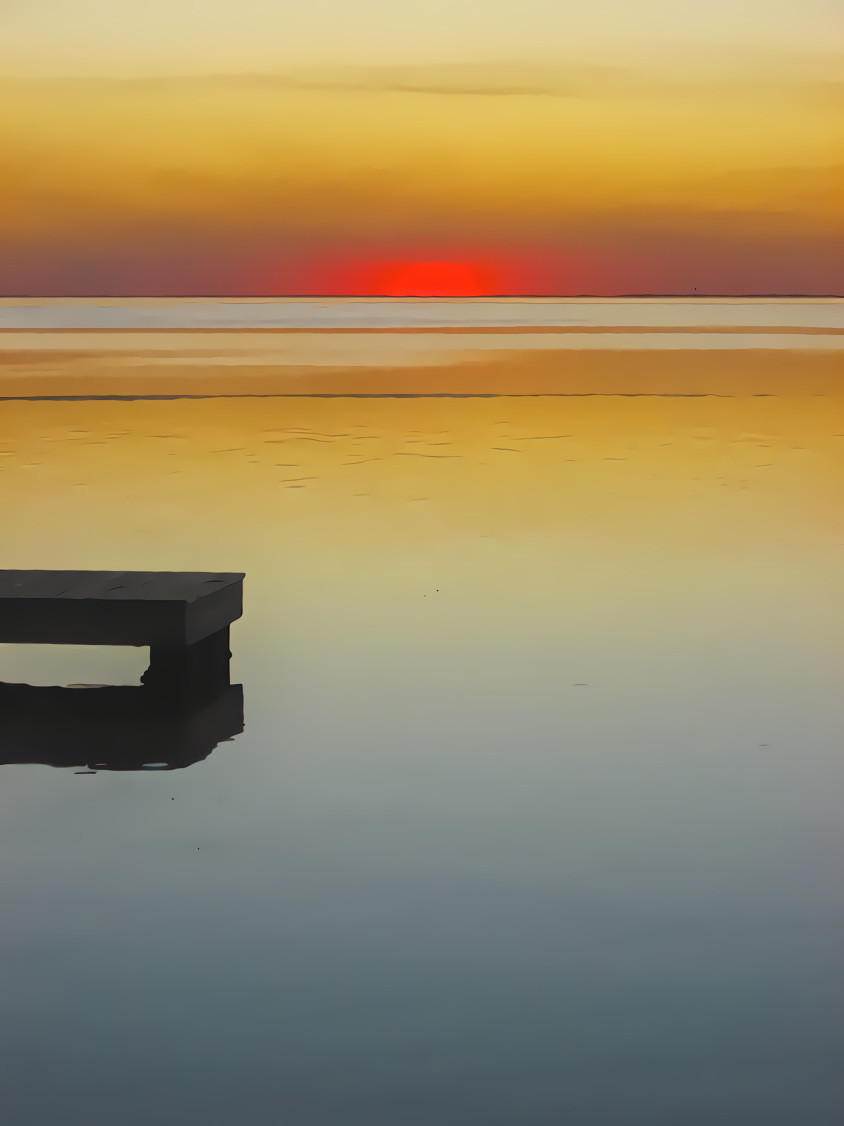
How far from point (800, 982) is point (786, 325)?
47.9 meters

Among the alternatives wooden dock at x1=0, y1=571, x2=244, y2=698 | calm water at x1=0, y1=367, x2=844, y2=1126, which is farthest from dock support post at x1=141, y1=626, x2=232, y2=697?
calm water at x1=0, y1=367, x2=844, y2=1126

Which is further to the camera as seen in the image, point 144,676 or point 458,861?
point 144,676

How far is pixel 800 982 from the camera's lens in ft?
7.98

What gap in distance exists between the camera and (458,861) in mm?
2967

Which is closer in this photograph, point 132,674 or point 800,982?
point 800,982

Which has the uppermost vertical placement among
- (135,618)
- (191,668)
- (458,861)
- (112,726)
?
(135,618)

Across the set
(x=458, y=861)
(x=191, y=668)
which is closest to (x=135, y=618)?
(x=191, y=668)

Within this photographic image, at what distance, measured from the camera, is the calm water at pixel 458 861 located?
7.04ft

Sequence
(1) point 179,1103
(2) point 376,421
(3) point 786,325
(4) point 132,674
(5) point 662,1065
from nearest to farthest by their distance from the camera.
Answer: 1. (1) point 179,1103
2. (5) point 662,1065
3. (4) point 132,674
4. (2) point 376,421
5. (3) point 786,325

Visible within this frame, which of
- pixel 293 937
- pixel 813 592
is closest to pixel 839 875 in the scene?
pixel 293 937

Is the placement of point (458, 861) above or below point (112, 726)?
below

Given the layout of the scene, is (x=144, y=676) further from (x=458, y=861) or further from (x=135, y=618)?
(x=458, y=861)

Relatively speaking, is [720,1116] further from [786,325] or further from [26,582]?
[786,325]

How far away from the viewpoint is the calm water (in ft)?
7.04
